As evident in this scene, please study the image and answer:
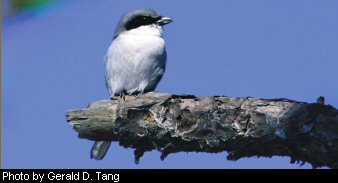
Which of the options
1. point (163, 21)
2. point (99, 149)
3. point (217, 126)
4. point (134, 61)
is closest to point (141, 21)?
point (163, 21)

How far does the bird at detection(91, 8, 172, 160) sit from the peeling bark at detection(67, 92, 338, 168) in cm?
185

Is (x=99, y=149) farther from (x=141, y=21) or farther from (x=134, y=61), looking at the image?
(x=141, y=21)

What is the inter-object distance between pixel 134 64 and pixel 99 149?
1477 millimetres

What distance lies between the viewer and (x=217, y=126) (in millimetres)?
7504

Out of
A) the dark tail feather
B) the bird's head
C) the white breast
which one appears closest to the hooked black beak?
the bird's head

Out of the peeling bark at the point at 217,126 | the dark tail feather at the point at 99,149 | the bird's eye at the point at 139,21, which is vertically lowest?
the dark tail feather at the point at 99,149

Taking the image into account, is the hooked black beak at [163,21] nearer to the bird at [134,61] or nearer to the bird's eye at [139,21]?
the bird's eye at [139,21]

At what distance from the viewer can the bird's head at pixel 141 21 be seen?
406 inches

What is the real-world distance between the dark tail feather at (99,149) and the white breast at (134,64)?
1.27 metres

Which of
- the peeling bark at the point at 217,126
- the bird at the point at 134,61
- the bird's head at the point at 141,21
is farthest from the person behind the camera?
the bird's head at the point at 141,21

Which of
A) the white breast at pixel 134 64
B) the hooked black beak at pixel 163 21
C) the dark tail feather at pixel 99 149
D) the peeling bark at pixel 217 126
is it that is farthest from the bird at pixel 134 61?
the peeling bark at pixel 217 126

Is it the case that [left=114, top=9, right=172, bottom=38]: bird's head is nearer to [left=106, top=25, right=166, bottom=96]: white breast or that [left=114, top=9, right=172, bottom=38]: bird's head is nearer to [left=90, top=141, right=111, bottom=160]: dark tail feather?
[left=106, top=25, right=166, bottom=96]: white breast

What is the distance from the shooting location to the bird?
386 inches
